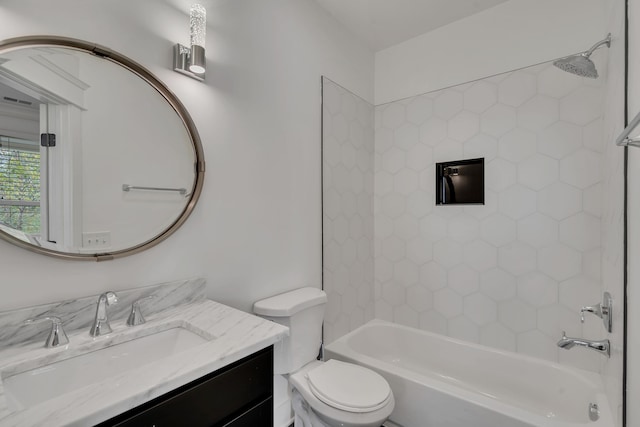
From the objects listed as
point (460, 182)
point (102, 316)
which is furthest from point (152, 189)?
point (460, 182)

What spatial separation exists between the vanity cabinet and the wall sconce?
1169 mm

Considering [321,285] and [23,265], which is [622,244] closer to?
[321,285]

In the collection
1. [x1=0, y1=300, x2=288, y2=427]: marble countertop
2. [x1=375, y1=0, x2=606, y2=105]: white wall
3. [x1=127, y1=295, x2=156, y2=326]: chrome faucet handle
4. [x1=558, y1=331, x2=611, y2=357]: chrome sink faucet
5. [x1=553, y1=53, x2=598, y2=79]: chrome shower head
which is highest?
[x1=375, y1=0, x2=606, y2=105]: white wall

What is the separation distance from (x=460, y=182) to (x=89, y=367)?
226 cm

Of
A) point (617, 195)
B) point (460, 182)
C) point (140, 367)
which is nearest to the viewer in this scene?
point (140, 367)

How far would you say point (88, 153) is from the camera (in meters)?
1.11

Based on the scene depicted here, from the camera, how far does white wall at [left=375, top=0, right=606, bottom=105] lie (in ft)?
6.12

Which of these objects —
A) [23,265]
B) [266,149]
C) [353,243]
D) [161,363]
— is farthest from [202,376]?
[353,243]

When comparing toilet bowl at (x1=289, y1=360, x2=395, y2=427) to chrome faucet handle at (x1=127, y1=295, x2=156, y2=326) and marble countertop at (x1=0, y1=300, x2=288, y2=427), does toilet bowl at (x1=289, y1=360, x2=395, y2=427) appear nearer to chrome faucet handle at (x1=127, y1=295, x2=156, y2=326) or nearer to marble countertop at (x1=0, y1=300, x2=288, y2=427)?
marble countertop at (x1=0, y1=300, x2=288, y2=427)

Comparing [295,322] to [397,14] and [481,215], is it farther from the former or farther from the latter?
[397,14]

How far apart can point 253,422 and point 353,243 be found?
Result: 1555mm

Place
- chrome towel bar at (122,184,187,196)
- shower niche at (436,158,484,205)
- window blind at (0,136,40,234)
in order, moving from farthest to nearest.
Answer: shower niche at (436,158,484,205)
chrome towel bar at (122,184,187,196)
window blind at (0,136,40,234)

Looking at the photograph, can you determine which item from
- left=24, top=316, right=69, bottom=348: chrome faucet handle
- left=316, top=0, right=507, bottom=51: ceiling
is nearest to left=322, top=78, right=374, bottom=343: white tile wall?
left=316, top=0, right=507, bottom=51: ceiling

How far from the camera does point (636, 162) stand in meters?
0.89
